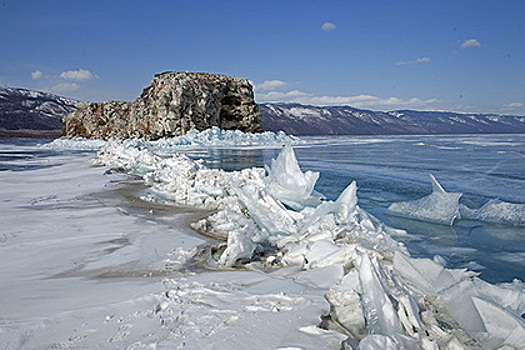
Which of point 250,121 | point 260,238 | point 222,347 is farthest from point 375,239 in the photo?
point 250,121

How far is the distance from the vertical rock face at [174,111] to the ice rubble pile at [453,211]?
31.6 m

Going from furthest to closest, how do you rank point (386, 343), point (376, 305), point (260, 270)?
point (260, 270), point (376, 305), point (386, 343)

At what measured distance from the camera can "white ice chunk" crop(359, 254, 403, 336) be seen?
1.39 metres

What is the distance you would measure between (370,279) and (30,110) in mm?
101440

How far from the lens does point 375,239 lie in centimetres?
264

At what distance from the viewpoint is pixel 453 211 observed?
3.71m

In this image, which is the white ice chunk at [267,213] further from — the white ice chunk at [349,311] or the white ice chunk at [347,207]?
the white ice chunk at [349,311]

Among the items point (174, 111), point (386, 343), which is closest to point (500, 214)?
point (386, 343)

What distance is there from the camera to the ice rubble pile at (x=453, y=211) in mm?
3646

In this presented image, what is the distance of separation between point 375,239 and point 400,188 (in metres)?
3.42

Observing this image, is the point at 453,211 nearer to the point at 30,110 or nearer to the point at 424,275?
the point at 424,275

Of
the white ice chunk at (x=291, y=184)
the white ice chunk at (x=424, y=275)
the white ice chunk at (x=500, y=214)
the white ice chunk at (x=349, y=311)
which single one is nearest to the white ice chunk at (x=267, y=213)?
the white ice chunk at (x=291, y=184)

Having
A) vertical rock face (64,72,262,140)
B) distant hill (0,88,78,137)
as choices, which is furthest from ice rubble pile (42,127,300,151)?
distant hill (0,88,78,137)

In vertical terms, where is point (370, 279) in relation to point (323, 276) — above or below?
above
